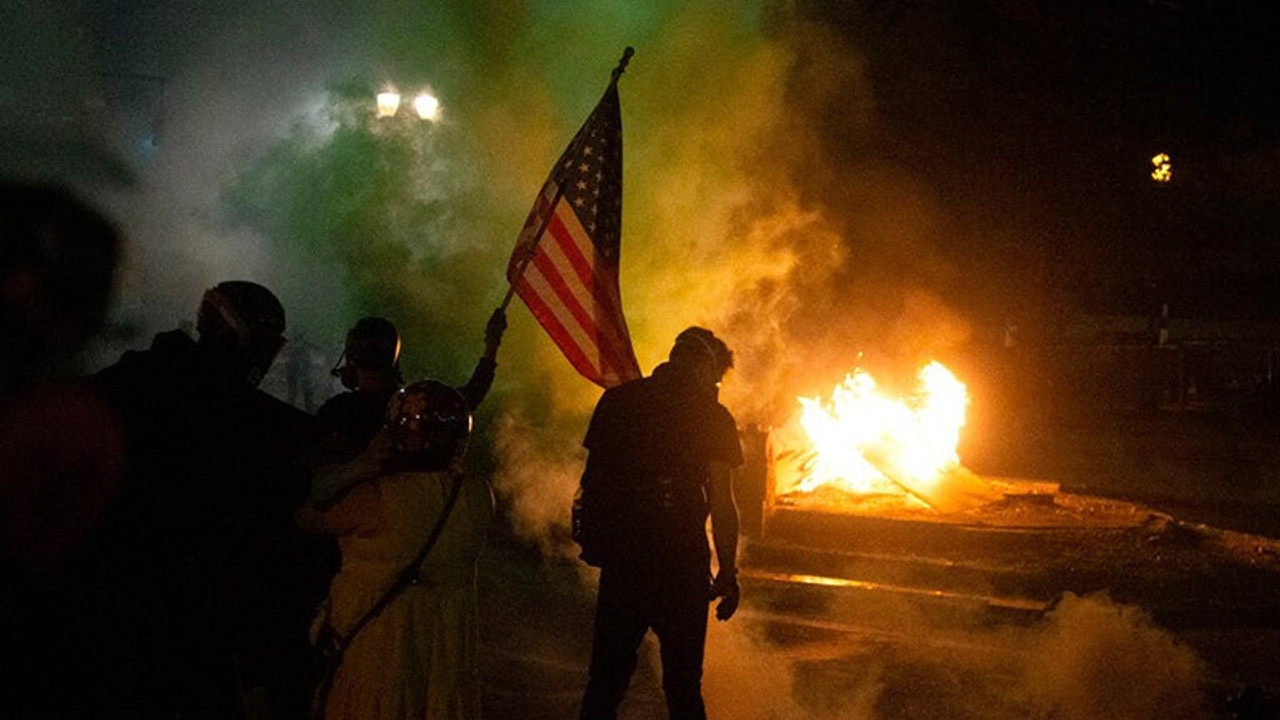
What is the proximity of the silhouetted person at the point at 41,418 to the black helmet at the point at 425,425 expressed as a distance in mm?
920

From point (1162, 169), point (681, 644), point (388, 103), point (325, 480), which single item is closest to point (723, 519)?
point (681, 644)

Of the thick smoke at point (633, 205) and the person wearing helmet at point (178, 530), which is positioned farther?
the thick smoke at point (633, 205)

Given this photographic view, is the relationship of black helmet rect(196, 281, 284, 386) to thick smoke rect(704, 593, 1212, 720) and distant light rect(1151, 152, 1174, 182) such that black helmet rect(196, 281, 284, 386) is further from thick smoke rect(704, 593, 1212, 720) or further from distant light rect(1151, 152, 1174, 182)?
distant light rect(1151, 152, 1174, 182)

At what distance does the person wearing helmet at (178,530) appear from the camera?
276 cm

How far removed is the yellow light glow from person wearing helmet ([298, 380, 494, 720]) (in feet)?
28.5

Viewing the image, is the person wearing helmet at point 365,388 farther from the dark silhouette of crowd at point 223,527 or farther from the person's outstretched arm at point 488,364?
the person's outstretched arm at point 488,364

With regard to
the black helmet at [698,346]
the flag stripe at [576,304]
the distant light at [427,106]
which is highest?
the distant light at [427,106]

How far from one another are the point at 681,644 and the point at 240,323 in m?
2.36

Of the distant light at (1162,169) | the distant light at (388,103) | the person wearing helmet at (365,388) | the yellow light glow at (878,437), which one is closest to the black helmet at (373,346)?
the person wearing helmet at (365,388)

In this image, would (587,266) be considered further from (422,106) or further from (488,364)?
(422,106)

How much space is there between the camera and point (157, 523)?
288 centimetres

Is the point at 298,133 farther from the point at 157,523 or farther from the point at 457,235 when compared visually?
the point at 157,523

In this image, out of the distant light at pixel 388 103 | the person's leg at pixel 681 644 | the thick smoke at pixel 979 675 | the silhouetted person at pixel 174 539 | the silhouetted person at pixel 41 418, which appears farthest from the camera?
the distant light at pixel 388 103

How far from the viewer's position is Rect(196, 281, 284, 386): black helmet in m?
3.55
